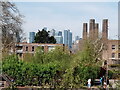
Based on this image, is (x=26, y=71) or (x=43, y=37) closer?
(x=26, y=71)

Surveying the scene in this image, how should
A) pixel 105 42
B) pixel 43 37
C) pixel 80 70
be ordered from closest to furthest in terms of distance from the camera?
pixel 80 70 → pixel 105 42 → pixel 43 37

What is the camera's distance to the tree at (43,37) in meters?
60.9

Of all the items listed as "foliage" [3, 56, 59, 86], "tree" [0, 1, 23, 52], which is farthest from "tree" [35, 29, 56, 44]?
"tree" [0, 1, 23, 52]

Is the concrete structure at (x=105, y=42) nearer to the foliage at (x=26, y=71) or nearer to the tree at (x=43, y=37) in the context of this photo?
the foliage at (x=26, y=71)

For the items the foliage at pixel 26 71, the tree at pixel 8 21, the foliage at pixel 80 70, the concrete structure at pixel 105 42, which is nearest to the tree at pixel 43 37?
the concrete structure at pixel 105 42

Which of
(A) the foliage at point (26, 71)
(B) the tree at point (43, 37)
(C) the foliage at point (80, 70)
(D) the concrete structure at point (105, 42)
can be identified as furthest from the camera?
(B) the tree at point (43, 37)

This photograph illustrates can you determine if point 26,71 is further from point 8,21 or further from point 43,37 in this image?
point 43,37

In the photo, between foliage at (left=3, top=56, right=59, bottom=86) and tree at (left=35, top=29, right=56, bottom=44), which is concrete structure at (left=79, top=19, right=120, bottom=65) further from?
tree at (left=35, top=29, right=56, bottom=44)

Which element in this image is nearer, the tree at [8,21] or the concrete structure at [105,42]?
the tree at [8,21]

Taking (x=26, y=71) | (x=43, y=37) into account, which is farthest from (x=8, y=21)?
(x=43, y=37)

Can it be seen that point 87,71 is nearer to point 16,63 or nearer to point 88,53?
point 16,63

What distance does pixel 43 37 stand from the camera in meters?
Result: 61.6

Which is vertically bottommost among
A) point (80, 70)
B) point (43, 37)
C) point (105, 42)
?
point (80, 70)

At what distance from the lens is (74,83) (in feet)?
48.1
